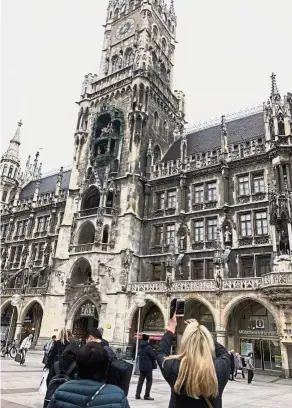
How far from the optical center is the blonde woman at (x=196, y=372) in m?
2.75

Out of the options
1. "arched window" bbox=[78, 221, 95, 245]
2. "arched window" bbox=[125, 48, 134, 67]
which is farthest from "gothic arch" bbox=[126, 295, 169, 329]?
"arched window" bbox=[125, 48, 134, 67]

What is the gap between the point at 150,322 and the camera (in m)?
26.9

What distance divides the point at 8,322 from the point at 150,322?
19190 mm

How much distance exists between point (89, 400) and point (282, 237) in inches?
877

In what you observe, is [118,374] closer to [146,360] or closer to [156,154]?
[146,360]

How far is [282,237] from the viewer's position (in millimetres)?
22547

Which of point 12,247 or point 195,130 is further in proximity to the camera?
point 12,247

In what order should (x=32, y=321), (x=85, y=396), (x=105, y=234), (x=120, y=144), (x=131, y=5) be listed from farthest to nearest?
(x=131, y=5), (x=32, y=321), (x=120, y=144), (x=105, y=234), (x=85, y=396)

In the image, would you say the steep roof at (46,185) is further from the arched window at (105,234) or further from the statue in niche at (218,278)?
the statue in niche at (218,278)

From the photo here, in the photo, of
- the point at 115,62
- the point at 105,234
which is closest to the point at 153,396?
the point at 105,234

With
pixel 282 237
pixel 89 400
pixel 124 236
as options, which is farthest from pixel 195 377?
pixel 124 236

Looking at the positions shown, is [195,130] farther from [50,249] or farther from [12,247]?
[12,247]

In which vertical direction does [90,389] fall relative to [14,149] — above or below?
below

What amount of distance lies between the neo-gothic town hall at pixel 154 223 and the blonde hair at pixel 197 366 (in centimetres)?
1841
